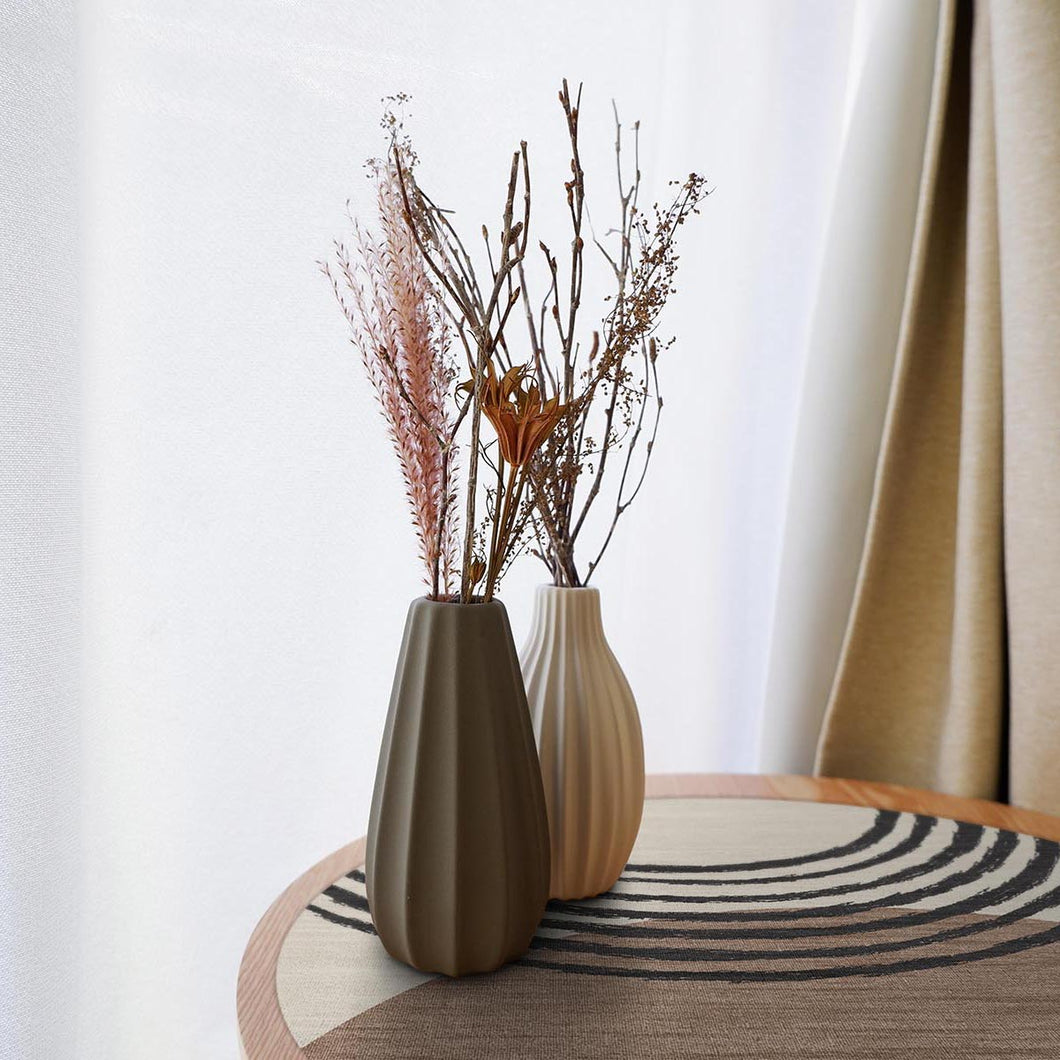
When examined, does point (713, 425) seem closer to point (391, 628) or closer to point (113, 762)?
point (391, 628)

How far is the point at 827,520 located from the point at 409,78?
0.76 meters

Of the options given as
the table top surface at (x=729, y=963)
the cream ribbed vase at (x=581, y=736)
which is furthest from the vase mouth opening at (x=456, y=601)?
the table top surface at (x=729, y=963)

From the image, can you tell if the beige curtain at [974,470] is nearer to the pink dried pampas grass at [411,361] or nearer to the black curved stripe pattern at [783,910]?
the black curved stripe pattern at [783,910]

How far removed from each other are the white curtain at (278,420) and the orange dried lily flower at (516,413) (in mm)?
510

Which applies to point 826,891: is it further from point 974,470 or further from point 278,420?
point 278,420

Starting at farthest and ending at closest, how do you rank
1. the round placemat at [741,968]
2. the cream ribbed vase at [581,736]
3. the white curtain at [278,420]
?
the white curtain at [278,420] < the cream ribbed vase at [581,736] < the round placemat at [741,968]

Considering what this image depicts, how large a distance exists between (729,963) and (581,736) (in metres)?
0.19

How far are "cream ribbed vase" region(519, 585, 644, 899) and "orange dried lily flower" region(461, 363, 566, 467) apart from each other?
0.15 metres

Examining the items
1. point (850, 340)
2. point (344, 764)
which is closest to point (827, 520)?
point (850, 340)

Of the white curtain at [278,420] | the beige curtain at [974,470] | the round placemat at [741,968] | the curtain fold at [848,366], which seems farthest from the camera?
the curtain fold at [848,366]

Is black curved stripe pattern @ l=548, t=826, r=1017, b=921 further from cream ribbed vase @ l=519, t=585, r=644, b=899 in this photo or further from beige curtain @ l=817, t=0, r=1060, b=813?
beige curtain @ l=817, t=0, r=1060, b=813

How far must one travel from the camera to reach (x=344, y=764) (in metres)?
1.20

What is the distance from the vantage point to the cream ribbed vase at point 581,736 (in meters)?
0.74

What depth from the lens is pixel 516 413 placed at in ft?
2.10
